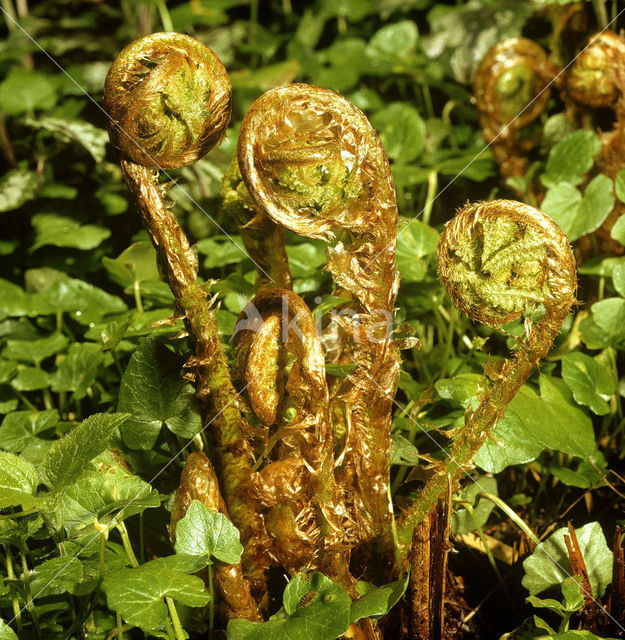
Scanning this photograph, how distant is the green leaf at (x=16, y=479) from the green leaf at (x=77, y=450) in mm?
15

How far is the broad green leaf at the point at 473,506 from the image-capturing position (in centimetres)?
98

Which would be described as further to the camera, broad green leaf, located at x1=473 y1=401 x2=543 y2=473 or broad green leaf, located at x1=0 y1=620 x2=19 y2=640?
broad green leaf, located at x1=473 y1=401 x2=543 y2=473

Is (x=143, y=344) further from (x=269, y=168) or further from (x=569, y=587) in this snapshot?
(x=569, y=587)

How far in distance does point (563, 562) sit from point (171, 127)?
72 centimetres

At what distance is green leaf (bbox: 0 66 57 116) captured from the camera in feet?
6.18

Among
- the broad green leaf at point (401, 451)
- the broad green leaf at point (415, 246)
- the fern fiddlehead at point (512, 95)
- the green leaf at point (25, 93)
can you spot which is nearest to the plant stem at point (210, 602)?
the broad green leaf at point (401, 451)

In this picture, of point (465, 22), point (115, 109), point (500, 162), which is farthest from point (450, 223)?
point (465, 22)

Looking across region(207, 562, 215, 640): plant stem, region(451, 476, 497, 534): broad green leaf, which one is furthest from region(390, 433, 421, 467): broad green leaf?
region(207, 562, 215, 640): plant stem

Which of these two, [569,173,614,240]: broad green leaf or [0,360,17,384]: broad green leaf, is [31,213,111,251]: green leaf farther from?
[569,173,614,240]: broad green leaf

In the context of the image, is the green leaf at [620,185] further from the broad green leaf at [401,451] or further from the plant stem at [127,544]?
the plant stem at [127,544]

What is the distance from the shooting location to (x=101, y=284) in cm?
174

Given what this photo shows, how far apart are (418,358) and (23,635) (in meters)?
0.79

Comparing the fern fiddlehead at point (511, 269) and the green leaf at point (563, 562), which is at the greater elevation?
the fern fiddlehead at point (511, 269)

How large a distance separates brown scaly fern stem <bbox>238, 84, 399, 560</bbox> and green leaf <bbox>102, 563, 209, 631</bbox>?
0.72 feet
